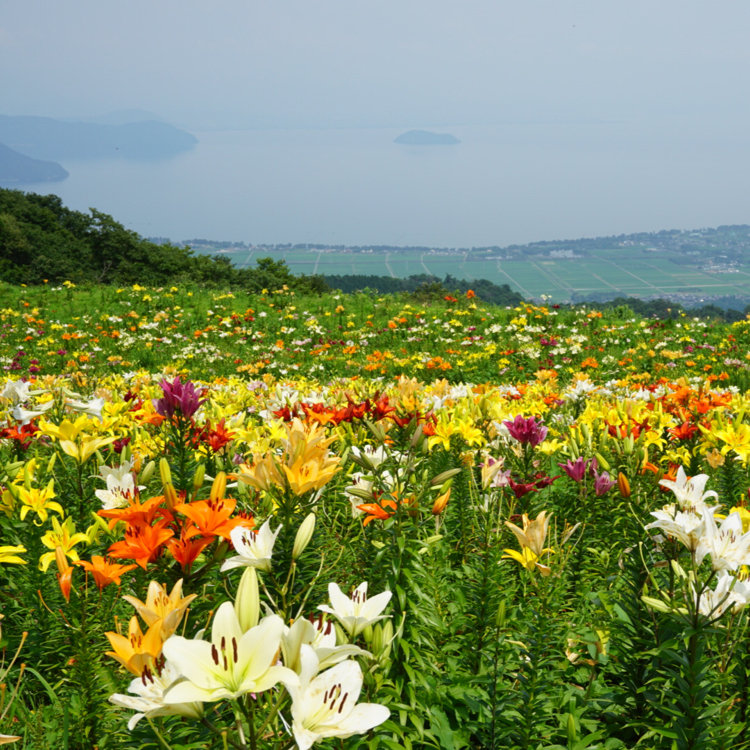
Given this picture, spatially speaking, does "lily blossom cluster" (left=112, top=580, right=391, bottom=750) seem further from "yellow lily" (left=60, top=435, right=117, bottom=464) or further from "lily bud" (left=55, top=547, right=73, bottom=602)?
"yellow lily" (left=60, top=435, right=117, bottom=464)

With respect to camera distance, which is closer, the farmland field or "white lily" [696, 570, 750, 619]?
"white lily" [696, 570, 750, 619]

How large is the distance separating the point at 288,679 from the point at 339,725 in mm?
127

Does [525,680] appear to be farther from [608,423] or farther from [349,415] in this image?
[608,423]

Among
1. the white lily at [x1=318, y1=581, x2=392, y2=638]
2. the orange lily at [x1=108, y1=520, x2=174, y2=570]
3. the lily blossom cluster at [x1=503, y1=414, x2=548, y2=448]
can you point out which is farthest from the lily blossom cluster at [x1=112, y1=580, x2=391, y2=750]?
the lily blossom cluster at [x1=503, y1=414, x2=548, y2=448]

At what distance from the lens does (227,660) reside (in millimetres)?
751

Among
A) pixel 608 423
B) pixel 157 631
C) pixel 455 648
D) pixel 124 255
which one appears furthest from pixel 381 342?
pixel 124 255

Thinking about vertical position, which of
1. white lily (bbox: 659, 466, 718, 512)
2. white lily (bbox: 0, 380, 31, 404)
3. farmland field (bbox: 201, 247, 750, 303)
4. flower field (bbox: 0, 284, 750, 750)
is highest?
farmland field (bbox: 201, 247, 750, 303)

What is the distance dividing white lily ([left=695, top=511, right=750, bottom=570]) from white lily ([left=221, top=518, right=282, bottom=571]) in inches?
35.1

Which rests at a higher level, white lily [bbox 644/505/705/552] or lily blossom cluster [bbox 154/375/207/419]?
lily blossom cluster [bbox 154/375/207/419]

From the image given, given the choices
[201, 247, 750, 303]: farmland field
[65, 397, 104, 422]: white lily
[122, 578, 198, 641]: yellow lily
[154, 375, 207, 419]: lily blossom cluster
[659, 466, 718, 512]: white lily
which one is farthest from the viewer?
→ [201, 247, 750, 303]: farmland field

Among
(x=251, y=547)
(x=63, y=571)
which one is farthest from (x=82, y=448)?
(x=251, y=547)

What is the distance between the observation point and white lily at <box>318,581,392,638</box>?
1016mm

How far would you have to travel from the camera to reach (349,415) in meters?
2.29

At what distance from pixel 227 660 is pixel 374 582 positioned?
42.9 inches
